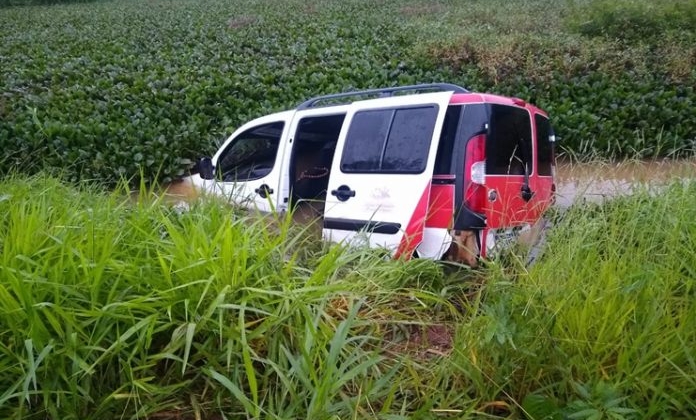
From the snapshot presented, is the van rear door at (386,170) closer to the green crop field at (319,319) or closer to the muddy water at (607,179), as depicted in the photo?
the green crop field at (319,319)

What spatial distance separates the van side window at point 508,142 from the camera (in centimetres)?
407

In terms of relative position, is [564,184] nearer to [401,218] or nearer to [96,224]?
[401,218]

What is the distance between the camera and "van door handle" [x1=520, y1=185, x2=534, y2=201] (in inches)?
165

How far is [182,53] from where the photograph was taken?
44.7ft

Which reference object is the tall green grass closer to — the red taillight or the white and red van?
the white and red van

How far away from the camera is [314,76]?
10.9 meters

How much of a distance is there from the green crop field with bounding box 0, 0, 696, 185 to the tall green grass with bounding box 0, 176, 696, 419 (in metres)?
3.86

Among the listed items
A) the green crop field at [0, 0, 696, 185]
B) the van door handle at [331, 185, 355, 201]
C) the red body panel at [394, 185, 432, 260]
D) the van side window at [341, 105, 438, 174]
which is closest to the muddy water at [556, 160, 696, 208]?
the red body panel at [394, 185, 432, 260]

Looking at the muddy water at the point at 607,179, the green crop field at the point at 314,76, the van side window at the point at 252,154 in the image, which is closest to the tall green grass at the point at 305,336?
the muddy water at the point at 607,179

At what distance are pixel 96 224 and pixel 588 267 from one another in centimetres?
231

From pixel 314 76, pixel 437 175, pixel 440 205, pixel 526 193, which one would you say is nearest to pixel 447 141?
pixel 437 175

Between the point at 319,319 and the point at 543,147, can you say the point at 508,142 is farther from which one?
the point at 319,319

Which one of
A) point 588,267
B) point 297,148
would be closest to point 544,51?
point 297,148

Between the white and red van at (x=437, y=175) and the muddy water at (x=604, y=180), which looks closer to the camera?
the muddy water at (x=604, y=180)
